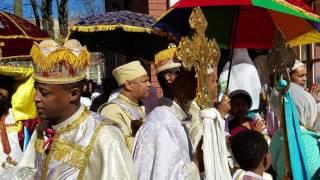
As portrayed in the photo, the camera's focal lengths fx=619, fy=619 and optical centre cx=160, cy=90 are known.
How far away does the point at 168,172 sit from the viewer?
12.2 feet

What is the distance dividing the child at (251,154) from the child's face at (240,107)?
4.30 feet

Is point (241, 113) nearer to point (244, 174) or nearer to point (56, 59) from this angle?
point (244, 174)

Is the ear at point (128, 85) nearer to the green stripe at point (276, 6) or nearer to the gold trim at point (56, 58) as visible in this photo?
the green stripe at point (276, 6)

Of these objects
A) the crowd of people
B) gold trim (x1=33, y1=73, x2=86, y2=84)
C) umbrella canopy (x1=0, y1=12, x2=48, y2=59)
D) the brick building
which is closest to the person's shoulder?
the crowd of people

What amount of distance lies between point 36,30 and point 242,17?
1.99m

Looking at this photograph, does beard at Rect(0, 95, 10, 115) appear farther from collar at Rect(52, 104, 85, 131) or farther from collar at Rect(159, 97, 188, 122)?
collar at Rect(52, 104, 85, 131)

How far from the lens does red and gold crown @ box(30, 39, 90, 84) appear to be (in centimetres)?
320

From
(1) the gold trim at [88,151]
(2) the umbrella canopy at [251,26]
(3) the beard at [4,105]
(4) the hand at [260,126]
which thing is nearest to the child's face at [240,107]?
(4) the hand at [260,126]

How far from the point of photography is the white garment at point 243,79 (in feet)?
20.5

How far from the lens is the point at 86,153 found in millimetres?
3135

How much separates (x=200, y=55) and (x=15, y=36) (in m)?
2.27

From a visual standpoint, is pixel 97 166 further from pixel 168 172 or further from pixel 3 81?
pixel 3 81

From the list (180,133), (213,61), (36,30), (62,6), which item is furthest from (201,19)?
(62,6)

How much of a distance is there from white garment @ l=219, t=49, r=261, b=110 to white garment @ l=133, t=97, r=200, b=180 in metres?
2.32
